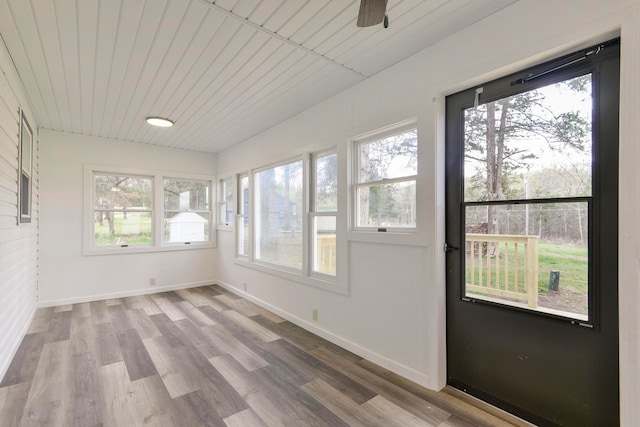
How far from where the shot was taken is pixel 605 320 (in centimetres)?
155

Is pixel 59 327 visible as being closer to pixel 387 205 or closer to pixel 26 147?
pixel 26 147

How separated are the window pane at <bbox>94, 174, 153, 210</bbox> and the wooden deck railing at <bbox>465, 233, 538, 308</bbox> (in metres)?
5.10

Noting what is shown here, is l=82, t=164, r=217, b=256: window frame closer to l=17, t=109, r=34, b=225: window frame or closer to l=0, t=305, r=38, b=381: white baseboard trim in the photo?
l=17, t=109, r=34, b=225: window frame

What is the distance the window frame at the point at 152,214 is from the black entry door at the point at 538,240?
15.4ft

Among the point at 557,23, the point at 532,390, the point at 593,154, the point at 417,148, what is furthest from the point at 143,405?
the point at 557,23

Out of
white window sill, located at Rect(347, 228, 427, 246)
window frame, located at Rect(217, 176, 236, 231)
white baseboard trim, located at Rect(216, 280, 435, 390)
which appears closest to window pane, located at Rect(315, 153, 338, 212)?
white window sill, located at Rect(347, 228, 427, 246)

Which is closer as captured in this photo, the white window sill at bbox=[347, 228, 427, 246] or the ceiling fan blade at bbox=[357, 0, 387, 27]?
the ceiling fan blade at bbox=[357, 0, 387, 27]

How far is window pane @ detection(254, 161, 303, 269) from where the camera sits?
374 centimetres

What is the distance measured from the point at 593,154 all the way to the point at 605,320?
A: 2.89 ft

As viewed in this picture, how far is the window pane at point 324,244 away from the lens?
318 centimetres

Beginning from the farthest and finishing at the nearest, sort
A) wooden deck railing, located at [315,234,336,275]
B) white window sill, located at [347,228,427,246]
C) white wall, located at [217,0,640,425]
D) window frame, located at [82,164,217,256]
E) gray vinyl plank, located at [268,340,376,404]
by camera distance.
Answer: window frame, located at [82,164,217,256], wooden deck railing, located at [315,234,336,275], white window sill, located at [347,228,427,246], gray vinyl plank, located at [268,340,376,404], white wall, located at [217,0,640,425]

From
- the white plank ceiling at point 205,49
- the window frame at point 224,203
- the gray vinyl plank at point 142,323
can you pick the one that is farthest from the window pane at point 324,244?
the window frame at point 224,203

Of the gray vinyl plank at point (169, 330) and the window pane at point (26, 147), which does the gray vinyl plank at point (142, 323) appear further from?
the window pane at point (26, 147)

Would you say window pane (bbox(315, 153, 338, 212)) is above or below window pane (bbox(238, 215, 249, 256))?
above
